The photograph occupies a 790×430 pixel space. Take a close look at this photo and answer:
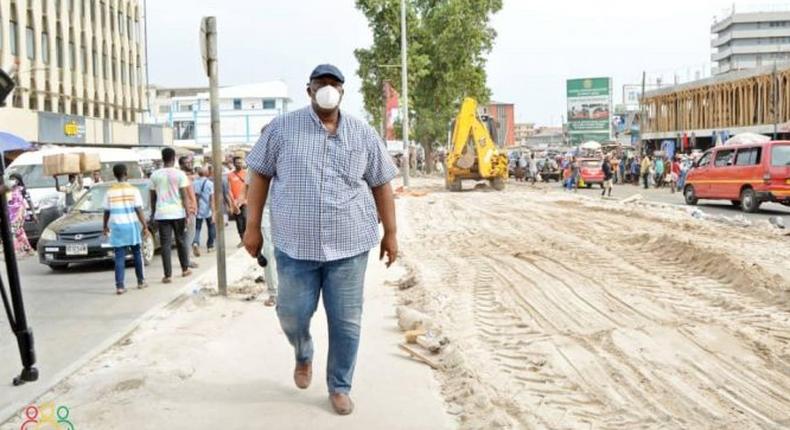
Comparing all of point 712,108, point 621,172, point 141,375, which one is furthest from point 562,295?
point 712,108

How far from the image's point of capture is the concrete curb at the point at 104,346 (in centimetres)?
499

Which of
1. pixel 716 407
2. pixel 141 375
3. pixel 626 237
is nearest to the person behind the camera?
pixel 716 407

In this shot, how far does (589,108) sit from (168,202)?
84973 mm

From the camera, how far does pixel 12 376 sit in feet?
20.0

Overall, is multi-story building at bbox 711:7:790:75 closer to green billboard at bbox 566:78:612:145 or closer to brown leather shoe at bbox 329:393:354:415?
green billboard at bbox 566:78:612:145

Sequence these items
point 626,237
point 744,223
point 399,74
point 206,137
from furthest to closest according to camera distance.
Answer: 1. point 206,137
2. point 399,74
3. point 744,223
4. point 626,237

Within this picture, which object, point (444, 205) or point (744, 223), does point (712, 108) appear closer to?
point (444, 205)

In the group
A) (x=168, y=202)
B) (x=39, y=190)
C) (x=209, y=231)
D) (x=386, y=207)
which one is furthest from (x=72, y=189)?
(x=386, y=207)

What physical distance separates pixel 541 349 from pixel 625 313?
4.94ft

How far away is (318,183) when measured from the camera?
4.48 meters

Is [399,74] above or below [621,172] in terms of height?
above

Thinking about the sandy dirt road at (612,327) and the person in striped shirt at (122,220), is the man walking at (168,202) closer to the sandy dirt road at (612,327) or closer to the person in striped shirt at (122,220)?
the person in striped shirt at (122,220)

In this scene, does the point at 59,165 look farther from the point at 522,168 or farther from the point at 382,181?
the point at 522,168

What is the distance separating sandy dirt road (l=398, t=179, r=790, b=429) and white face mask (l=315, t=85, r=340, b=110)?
191cm
